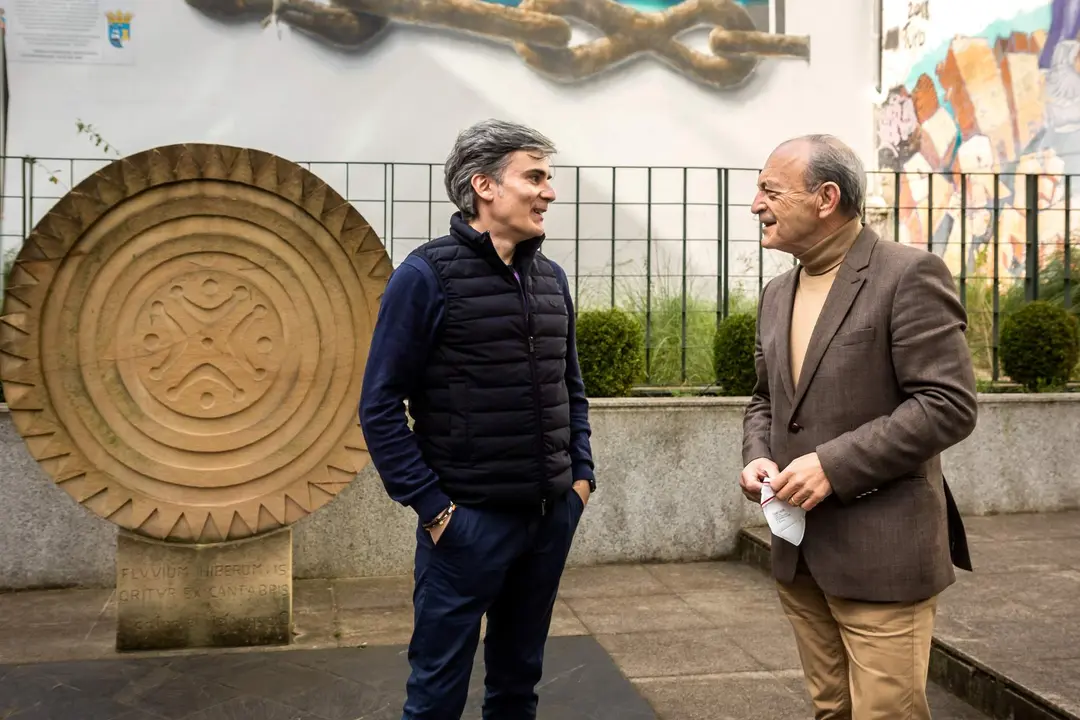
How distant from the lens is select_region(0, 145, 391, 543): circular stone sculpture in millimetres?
4000

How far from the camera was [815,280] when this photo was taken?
2.40 m

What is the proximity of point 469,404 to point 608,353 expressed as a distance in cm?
345

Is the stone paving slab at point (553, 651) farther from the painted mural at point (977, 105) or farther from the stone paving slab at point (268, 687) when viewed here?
the painted mural at point (977, 105)

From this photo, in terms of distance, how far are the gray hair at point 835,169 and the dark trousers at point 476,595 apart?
0.99 m

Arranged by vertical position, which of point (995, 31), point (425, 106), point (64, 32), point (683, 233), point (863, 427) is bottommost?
point (863, 427)

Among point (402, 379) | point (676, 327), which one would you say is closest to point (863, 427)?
point (402, 379)

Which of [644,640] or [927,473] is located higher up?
[927,473]

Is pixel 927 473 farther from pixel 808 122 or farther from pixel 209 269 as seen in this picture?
pixel 808 122

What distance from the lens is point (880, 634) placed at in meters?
2.20

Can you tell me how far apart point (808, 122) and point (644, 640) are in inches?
265

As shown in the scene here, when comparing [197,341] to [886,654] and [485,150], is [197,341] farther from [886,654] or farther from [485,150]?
[886,654]

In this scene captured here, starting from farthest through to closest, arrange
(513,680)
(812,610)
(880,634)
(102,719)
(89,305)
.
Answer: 1. (89,305)
2. (102,719)
3. (513,680)
4. (812,610)
5. (880,634)

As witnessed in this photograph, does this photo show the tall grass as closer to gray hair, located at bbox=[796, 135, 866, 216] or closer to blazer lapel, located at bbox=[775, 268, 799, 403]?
blazer lapel, located at bbox=[775, 268, 799, 403]

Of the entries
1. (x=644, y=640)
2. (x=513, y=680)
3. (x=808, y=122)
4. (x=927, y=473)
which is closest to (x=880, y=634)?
(x=927, y=473)
